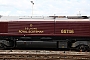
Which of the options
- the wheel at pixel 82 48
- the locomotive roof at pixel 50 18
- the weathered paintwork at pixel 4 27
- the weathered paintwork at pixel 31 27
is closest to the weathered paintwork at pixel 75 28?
the locomotive roof at pixel 50 18

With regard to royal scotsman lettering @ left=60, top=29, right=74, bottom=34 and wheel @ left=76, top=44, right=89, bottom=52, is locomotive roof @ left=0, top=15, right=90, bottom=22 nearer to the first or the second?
royal scotsman lettering @ left=60, top=29, right=74, bottom=34

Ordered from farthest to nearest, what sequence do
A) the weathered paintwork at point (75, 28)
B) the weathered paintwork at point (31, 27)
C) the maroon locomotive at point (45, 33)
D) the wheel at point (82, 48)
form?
the weathered paintwork at point (31, 27)
the weathered paintwork at point (75, 28)
the maroon locomotive at point (45, 33)
the wheel at point (82, 48)

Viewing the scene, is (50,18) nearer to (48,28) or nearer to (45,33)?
(48,28)

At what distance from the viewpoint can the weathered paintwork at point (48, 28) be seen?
18.4 m

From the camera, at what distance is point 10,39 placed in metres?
18.9

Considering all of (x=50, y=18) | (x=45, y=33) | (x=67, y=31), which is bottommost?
(x=45, y=33)

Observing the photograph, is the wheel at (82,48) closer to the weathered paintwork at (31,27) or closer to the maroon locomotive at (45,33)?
the maroon locomotive at (45,33)

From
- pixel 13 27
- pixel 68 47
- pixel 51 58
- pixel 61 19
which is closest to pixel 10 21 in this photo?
pixel 13 27

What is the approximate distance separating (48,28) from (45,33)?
554 mm

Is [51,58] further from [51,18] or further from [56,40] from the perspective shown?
[51,18]

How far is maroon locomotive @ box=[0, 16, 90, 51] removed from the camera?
720 inches

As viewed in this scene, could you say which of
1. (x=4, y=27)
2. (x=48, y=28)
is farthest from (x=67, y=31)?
(x=4, y=27)

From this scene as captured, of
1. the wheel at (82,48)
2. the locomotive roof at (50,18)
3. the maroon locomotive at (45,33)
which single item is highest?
the locomotive roof at (50,18)

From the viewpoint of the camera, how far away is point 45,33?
18.6 m
